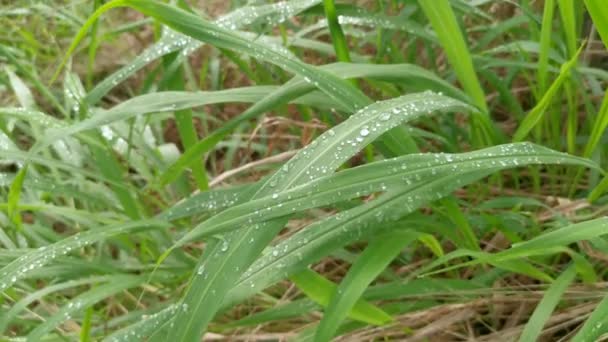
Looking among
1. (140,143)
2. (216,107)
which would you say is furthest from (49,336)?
(216,107)

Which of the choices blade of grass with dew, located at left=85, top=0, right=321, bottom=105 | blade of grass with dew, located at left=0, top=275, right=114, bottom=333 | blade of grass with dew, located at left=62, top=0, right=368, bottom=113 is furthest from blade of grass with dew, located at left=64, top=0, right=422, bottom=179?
blade of grass with dew, located at left=0, top=275, right=114, bottom=333

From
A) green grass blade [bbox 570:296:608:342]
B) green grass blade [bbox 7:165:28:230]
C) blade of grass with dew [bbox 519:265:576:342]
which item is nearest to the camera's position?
green grass blade [bbox 570:296:608:342]

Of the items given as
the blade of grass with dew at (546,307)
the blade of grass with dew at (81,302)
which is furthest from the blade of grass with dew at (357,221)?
the blade of grass with dew at (81,302)

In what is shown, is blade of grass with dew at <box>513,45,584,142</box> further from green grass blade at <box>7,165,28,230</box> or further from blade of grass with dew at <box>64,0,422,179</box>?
green grass blade at <box>7,165,28,230</box>

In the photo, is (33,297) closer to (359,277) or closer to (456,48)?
(359,277)

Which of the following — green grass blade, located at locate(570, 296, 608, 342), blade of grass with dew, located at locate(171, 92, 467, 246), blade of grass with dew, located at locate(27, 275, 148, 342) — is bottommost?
blade of grass with dew, located at locate(27, 275, 148, 342)

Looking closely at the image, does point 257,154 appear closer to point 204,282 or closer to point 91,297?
point 91,297

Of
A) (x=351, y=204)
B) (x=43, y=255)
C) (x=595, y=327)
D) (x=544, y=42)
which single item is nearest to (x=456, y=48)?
(x=544, y=42)

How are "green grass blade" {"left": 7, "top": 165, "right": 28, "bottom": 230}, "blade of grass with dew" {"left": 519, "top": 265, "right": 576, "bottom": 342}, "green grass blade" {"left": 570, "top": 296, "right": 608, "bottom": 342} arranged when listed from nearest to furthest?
"green grass blade" {"left": 570, "top": 296, "right": 608, "bottom": 342} < "blade of grass with dew" {"left": 519, "top": 265, "right": 576, "bottom": 342} < "green grass blade" {"left": 7, "top": 165, "right": 28, "bottom": 230}

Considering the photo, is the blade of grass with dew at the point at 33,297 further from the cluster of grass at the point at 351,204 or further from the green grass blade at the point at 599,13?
the green grass blade at the point at 599,13
